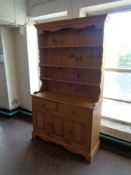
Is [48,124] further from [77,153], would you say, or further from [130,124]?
[130,124]

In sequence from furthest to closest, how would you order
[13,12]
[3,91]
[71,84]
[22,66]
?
[3,91]
[22,66]
[13,12]
[71,84]

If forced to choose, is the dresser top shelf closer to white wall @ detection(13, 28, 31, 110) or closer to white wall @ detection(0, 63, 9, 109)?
white wall @ detection(13, 28, 31, 110)

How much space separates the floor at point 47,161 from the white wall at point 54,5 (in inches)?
91.0

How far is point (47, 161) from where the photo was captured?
2225 mm

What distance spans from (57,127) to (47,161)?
0.51 metres

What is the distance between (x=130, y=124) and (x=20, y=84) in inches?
100

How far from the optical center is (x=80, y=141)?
223cm

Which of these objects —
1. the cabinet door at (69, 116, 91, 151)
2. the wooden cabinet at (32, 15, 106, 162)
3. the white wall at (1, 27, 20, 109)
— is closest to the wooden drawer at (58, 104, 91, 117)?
the wooden cabinet at (32, 15, 106, 162)

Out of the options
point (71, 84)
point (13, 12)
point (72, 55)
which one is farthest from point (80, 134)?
point (13, 12)

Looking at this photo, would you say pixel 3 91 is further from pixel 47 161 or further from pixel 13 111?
pixel 47 161

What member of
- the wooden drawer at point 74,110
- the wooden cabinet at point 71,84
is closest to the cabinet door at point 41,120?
the wooden cabinet at point 71,84

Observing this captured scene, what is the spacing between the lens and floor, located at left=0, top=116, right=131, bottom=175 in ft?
6.70

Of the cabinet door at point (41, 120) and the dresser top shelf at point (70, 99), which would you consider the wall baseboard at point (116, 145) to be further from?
the cabinet door at point (41, 120)

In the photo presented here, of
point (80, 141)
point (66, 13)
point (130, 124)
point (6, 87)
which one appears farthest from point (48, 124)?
point (66, 13)
